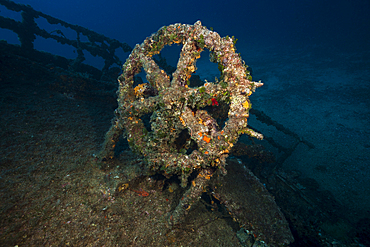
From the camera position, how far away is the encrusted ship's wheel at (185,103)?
302cm

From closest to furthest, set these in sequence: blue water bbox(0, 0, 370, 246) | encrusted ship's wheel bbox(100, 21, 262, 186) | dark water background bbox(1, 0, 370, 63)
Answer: encrusted ship's wheel bbox(100, 21, 262, 186) → blue water bbox(0, 0, 370, 246) → dark water background bbox(1, 0, 370, 63)

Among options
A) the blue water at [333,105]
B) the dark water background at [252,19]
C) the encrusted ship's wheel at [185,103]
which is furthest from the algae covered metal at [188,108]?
the dark water background at [252,19]

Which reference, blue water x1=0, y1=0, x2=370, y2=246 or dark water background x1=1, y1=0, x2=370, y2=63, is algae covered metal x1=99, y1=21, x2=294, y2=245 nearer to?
blue water x1=0, y1=0, x2=370, y2=246

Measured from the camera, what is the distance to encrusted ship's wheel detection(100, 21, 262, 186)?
9.91 ft

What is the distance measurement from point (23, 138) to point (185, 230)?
→ 5.34 metres

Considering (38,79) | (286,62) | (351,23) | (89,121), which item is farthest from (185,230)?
(351,23)

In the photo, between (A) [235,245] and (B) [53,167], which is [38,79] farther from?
(A) [235,245]

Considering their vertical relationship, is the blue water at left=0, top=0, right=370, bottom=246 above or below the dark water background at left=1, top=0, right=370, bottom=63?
below

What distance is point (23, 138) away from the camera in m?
4.58

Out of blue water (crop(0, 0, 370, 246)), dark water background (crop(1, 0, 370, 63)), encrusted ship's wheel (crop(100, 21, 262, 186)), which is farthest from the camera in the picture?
dark water background (crop(1, 0, 370, 63))

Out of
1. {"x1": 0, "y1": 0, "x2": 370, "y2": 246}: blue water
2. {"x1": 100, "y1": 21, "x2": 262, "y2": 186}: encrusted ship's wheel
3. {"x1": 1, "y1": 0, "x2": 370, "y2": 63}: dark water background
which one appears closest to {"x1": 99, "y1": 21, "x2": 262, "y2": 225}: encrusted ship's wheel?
{"x1": 100, "y1": 21, "x2": 262, "y2": 186}: encrusted ship's wheel

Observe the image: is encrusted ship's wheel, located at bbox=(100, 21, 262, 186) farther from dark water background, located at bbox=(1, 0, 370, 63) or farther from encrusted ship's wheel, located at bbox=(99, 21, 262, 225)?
dark water background, located at bbox=(1, 0, 370, 63)

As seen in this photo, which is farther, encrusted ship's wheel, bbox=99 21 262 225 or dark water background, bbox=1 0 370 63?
dark water background, bbox=1 0 370 63

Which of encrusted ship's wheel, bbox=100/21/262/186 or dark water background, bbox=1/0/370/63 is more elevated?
dark water background, bbox=1/0/370/63
